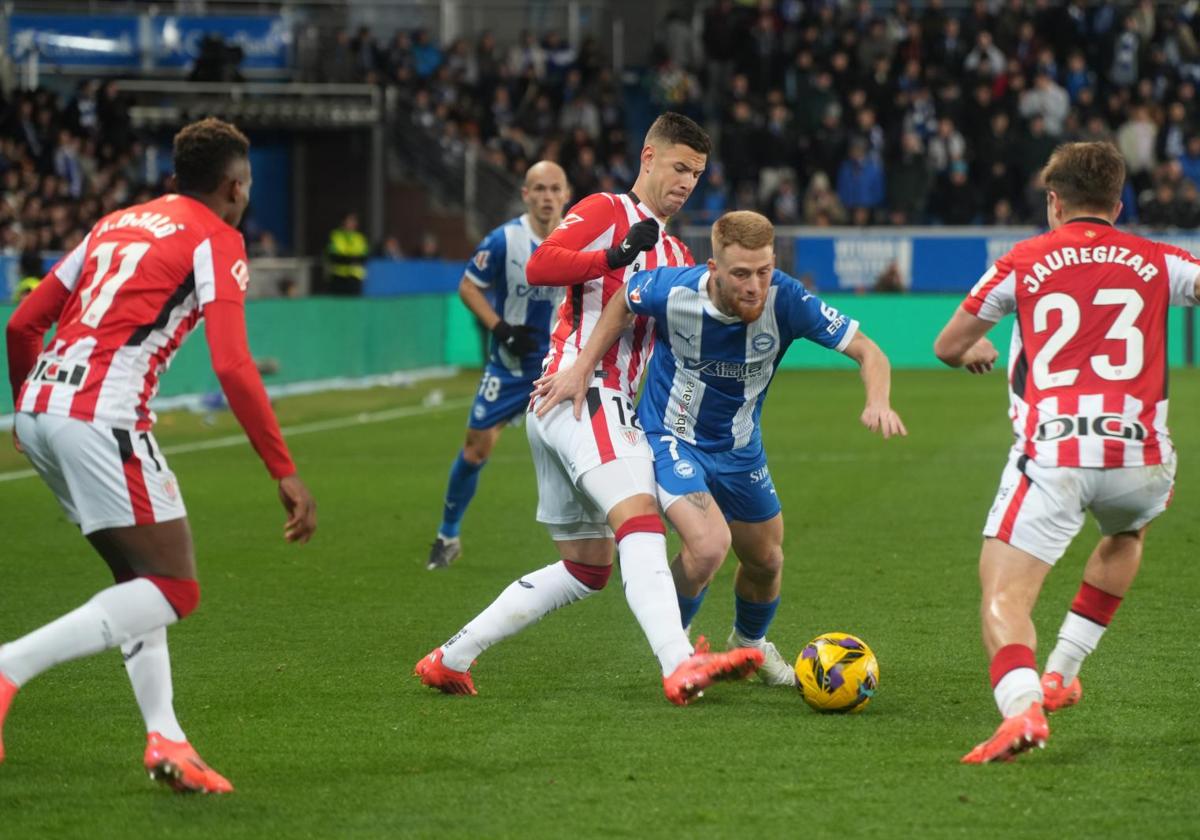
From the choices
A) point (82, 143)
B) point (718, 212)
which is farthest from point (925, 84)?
point (82, 143)

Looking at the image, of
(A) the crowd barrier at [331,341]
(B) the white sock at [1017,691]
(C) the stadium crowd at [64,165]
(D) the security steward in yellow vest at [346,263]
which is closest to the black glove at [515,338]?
(B) the white sock at [1017,691]

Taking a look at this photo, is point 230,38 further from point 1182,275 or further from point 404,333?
point 1182,275

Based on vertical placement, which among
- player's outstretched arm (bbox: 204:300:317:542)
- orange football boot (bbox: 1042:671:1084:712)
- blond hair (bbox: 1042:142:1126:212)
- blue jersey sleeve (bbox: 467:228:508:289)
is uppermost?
blond hair (bbox: 1042:142:1126:212)

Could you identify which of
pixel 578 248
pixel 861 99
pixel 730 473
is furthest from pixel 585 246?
pixel 861 99

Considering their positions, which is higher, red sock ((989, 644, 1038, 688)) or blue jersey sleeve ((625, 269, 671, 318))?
blue jersey sleeve ((625, 269, 671, 318))

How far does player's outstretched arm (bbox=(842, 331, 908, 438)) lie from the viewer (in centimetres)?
591

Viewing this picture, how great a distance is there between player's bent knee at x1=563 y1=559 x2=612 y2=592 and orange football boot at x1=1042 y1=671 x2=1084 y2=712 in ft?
5.18

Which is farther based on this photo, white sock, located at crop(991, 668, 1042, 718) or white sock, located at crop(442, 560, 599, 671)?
white sock, located at crop(442, 560, 599, 671)

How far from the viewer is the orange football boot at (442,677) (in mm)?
6668

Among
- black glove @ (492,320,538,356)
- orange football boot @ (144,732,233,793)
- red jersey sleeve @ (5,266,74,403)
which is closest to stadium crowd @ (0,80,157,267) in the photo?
black glove @ (492,320,538,356)

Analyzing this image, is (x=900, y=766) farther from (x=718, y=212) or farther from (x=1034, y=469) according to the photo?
(x=718, y=212)

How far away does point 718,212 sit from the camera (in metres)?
29.5

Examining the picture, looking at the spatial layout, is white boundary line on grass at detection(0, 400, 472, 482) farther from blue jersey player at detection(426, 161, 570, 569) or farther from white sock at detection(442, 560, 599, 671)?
white sock at detection(442, 560, 599, 671)

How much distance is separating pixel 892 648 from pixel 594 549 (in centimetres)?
168
